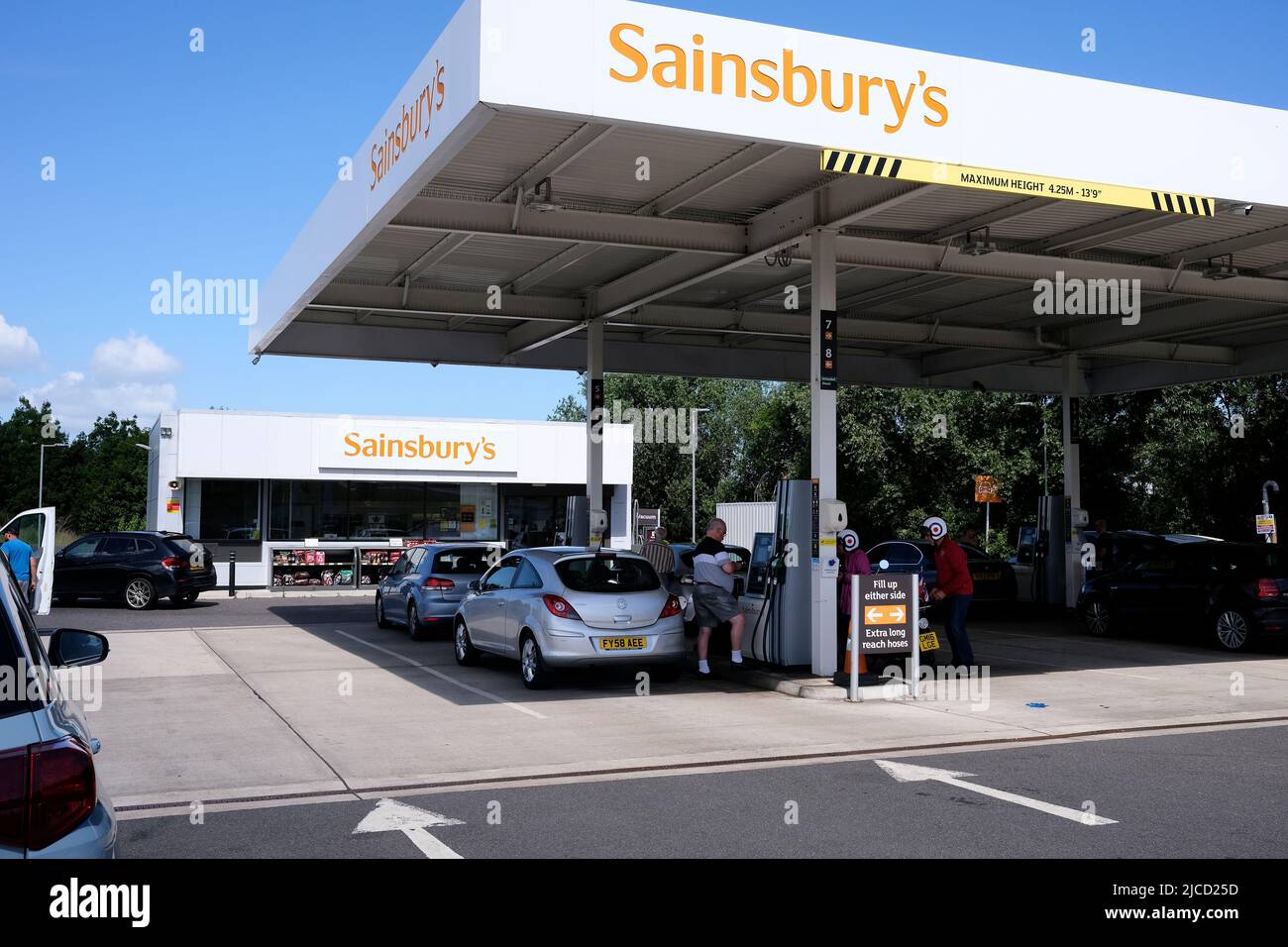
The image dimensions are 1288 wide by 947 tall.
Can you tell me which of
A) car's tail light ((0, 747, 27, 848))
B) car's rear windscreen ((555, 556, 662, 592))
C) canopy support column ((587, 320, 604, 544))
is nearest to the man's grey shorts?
car's rear windscreen ((555, 556, 662, 592))

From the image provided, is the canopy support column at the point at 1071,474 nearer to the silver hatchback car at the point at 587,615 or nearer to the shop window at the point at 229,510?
the silver hatchback car at the point at 587,615

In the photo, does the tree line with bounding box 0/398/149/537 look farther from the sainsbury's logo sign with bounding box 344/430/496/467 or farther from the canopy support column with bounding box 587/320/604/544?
the canopy support column with bounding box 587/320/604/544

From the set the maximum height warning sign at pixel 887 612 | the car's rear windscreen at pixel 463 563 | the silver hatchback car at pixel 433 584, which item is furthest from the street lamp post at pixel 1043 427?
Result: the maximum height warning sign at pixel 887 612

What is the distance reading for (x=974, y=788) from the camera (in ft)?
26.9

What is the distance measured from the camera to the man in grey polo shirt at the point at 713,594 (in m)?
14.0

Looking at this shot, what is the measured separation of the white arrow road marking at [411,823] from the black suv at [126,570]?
19214 millimetres

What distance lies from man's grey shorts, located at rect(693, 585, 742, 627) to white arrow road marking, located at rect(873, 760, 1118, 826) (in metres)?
4.95

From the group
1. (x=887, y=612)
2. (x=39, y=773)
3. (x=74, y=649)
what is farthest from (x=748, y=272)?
(x=39, y=773)

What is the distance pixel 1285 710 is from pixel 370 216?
1058 centimetres

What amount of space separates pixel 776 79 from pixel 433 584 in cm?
992

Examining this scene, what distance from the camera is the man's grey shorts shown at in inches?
552

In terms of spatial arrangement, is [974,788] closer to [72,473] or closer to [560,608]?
[560,608]
